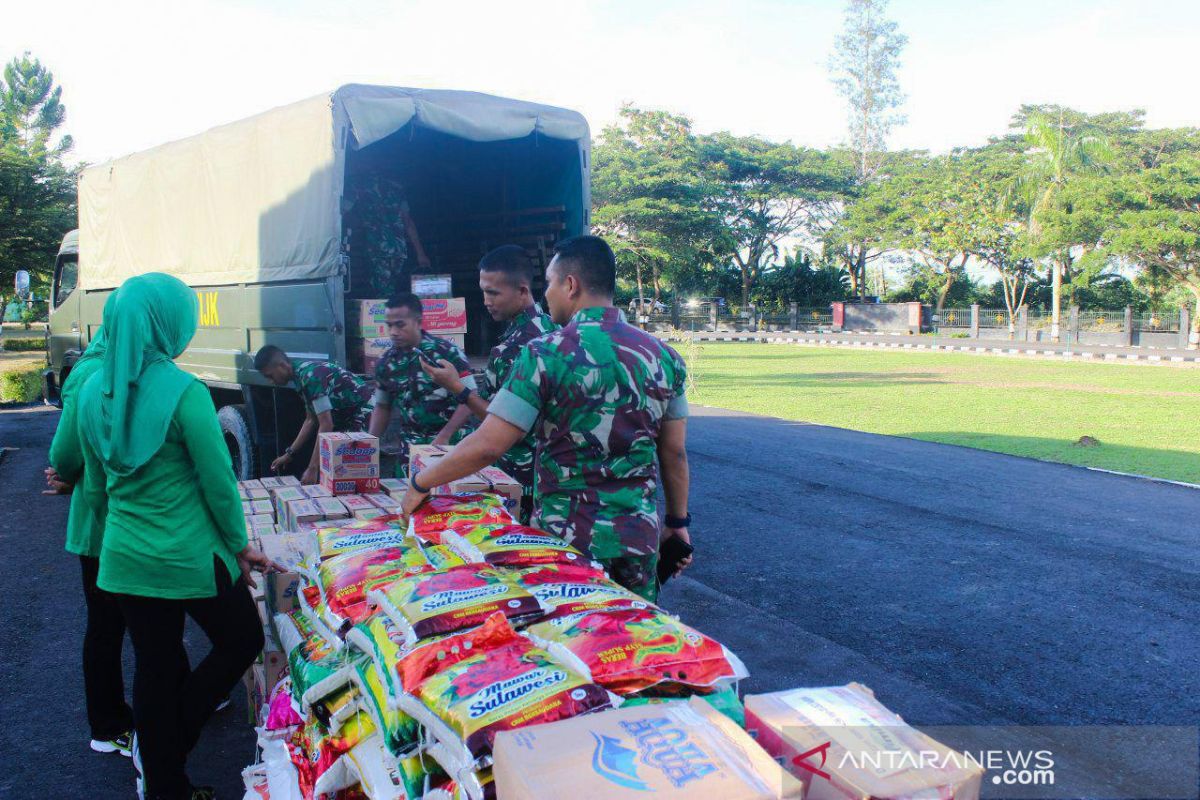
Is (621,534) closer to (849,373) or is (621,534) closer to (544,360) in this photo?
(544,360)

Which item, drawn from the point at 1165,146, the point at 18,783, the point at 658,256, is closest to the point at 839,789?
the point at 18,783

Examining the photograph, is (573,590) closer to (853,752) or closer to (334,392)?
(853,752)

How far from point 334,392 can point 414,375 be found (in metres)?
0.65

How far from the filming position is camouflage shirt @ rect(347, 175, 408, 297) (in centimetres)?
720

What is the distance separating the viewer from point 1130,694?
4.14 meters

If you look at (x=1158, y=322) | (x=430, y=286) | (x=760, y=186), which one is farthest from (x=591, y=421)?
(x=760, y=186)

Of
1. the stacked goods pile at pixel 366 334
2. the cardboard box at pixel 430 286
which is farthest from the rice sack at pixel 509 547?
the cardboard box at pixel 430 286

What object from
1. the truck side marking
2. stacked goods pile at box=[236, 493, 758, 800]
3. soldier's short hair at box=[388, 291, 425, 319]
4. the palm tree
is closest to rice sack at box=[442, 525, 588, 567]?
stacked goods pile at box=[236, 493, 758, 800]

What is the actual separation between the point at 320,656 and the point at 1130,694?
3.61 metres

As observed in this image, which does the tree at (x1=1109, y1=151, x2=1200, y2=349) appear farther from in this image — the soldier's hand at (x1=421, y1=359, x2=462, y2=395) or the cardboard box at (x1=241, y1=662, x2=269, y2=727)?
the cardboard box at (x1=241, y1=662, x2=269, y2=727)

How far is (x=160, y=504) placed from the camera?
2824 mm

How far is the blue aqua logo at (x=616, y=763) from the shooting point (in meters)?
1.47

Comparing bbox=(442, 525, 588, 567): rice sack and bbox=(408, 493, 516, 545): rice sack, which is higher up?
bbox=(408, 493, 516, 545): rice sack

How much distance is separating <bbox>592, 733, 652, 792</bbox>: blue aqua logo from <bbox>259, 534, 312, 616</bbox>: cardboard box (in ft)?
6.11
